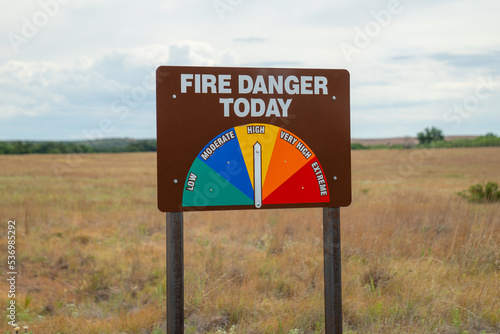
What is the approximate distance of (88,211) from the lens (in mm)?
12781

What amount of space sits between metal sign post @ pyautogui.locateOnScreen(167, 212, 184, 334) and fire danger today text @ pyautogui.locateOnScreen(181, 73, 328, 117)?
3.29 feet

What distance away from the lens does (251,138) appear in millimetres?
3924

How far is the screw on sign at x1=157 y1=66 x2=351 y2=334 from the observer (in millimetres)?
3771

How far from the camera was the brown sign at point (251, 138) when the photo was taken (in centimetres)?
378

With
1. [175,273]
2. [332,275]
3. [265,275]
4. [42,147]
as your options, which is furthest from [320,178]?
[42,147]

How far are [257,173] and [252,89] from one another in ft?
2.35

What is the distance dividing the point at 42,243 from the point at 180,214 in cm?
610

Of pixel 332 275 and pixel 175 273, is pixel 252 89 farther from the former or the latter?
pixel 332 275

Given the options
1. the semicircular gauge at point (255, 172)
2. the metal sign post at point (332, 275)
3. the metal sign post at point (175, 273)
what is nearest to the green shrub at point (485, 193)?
the metal sign post at point (332, 275)

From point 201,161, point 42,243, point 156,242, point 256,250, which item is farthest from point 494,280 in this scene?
point 42,243

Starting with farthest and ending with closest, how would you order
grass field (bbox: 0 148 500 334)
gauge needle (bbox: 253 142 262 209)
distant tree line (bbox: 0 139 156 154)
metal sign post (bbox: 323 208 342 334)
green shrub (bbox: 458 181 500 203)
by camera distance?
distant tree line (bbox: 0 139 156 154), green shrub (bbox: 458 181 500 203), grass field (bbox: 0 148 500 334), metal sign post (bbox: 323 208 342 334), gauge needle (bbox: 253 142 262 209)

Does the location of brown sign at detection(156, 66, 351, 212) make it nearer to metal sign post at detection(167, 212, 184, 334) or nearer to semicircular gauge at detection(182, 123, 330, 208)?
semicircular gauge at detection(182, 123, 330, 208)

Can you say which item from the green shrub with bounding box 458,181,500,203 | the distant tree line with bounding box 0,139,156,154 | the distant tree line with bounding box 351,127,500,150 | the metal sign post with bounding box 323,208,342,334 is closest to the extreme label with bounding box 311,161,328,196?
the metal sign post with bounding box 323,208,342,334

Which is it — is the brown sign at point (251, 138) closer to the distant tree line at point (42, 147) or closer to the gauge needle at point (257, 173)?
the gauge needle at point (257, 173)
